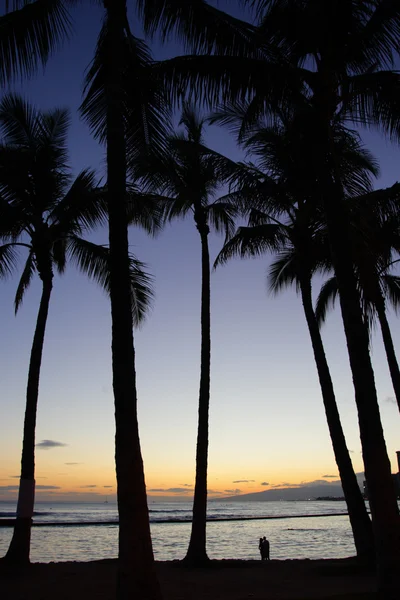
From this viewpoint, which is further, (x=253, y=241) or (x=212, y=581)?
(x=253, y=241)

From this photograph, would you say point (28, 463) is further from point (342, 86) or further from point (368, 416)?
point (342, 86)

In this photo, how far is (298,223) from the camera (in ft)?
50.2

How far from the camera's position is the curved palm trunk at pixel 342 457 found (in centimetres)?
1287

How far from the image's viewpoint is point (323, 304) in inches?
893

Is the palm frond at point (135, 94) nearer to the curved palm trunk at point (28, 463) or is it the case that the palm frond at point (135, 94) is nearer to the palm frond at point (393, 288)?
the curved palm trunk at point (28, 463)

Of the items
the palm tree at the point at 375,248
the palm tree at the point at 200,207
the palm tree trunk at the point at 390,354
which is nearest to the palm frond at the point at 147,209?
the palm tree at the point at 200,207

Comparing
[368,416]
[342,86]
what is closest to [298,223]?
[342,86]

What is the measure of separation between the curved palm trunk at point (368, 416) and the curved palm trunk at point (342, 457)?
6192 mm

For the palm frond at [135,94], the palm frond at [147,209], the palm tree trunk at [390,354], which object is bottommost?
the palm tree trunk at [390,354]

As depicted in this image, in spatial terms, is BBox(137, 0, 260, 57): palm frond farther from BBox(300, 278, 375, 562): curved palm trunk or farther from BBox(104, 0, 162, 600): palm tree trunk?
BBox(300, 278, 375, 562): curved palm trunk

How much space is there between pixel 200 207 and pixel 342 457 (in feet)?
27.3

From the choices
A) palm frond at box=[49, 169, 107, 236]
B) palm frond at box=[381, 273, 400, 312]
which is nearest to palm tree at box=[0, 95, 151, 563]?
palm frond at box=[49, 169, 107, 236]

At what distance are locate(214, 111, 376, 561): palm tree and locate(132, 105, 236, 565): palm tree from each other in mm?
993

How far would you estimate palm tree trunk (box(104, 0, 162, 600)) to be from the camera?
628 centimetres
